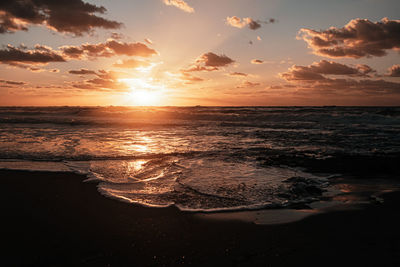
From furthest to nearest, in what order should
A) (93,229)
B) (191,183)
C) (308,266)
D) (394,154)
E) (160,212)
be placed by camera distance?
1. (394,154)
2. (191,183)
3. (160,212)
4. (93,229)
5. (308,266)

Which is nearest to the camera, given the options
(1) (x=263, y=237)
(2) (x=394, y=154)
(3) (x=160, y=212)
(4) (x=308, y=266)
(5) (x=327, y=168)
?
(4) (x=308, y=266)

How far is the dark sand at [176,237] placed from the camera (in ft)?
10.3

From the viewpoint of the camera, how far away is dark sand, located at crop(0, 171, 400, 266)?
312cm

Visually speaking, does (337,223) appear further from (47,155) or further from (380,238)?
(47,155)

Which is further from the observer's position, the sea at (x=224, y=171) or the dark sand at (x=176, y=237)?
the sea at (x=224, y=171)

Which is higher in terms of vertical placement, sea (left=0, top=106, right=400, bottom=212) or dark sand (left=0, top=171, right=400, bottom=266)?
sea (left=0, top=106, right=400, bottom=212)

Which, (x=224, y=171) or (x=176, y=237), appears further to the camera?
(x=224, y=171)

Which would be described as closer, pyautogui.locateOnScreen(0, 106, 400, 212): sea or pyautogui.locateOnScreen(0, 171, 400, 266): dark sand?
pyautogui.locateOnScreen(0, 171, 400, 266): dark sand

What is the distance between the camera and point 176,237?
12.1ft

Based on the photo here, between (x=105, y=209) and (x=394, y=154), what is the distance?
1050 centimetres

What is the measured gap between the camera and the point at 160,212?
15.0 feet

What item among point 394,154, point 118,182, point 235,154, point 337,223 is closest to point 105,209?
point 118,182

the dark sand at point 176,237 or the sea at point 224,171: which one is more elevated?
the sea at point 224,171

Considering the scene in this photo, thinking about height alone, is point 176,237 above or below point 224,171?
below
